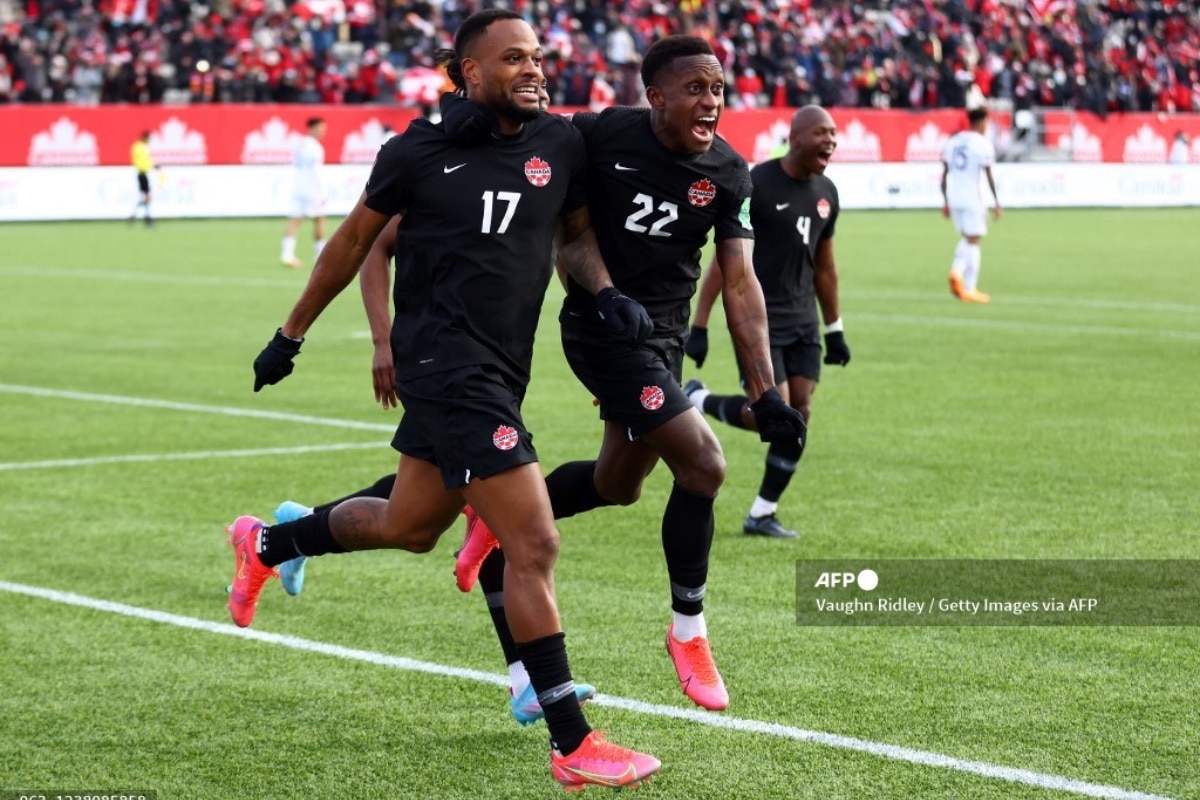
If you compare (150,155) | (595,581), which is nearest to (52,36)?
(150,155)

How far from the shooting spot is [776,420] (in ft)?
19.3

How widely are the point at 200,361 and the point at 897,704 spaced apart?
11.5 meters

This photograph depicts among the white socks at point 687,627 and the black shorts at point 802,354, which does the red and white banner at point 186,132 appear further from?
the white socks at point 687,627

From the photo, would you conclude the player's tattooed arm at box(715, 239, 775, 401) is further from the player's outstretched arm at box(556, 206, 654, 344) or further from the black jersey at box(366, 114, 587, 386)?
the black jersey at box(366, 114, 587, 386)

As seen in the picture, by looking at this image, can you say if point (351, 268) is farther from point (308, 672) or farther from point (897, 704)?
point (897, 704)

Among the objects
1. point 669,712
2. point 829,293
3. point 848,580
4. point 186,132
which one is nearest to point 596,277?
point 669,712

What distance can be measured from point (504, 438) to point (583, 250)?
0.98m

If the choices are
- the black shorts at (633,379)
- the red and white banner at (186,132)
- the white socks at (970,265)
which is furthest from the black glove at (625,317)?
the red and white banner at (186,132)

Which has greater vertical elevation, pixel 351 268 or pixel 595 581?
pixel 351 268

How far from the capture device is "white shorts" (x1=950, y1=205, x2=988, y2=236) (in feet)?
72.0

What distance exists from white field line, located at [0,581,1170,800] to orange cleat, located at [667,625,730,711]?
0.26ft

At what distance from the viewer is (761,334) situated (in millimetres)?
6172

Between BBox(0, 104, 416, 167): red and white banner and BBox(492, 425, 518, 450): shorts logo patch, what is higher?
BBox(492, 425, 518, 450): shorts logo patch

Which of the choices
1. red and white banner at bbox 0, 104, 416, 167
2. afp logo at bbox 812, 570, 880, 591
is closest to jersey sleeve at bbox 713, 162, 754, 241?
afp logo at bbox 812, 570, 880, 591
